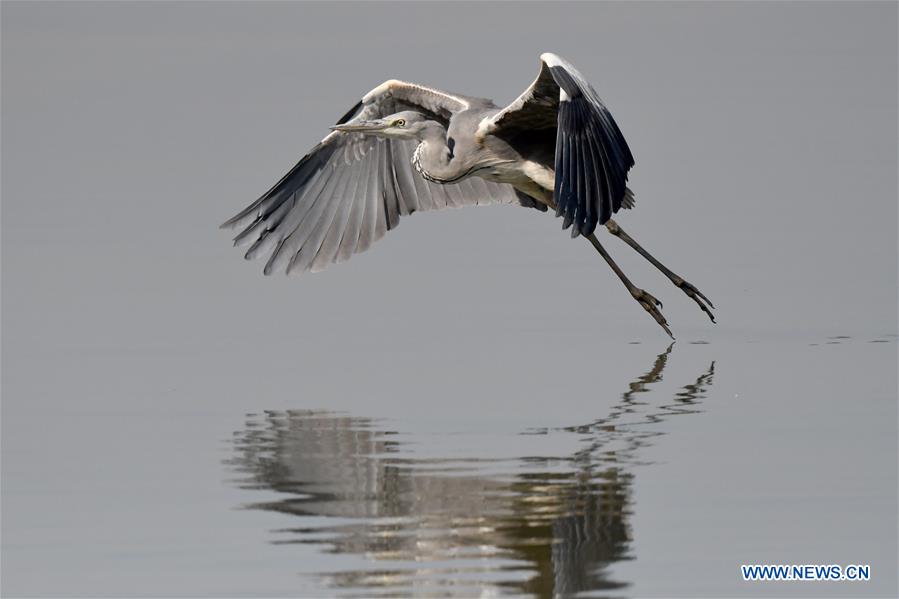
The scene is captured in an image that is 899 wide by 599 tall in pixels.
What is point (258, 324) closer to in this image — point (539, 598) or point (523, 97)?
point (523, 97)

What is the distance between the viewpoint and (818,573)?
641 cm

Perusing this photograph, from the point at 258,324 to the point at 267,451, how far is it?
4157mm

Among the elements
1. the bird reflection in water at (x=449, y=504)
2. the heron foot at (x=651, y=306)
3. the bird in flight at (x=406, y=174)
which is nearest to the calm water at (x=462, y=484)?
the bird reflection in water at (x=449, y=504)

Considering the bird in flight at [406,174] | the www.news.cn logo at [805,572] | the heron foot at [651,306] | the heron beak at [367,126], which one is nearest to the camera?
the www.news.cn logo at [805,572]

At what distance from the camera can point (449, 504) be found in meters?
7.37

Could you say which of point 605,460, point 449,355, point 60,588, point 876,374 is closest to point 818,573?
point 605,460

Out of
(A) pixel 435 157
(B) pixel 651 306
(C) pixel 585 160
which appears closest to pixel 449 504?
(C) pixel 585 160

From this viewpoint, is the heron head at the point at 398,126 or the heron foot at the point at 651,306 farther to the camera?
the heron head at the point at 398,126

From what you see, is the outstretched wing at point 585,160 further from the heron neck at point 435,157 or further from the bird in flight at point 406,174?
the heron neck at point 435,157

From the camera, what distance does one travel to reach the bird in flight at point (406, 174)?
39.8 ft

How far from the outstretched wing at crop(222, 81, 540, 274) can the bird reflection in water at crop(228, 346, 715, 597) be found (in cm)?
380

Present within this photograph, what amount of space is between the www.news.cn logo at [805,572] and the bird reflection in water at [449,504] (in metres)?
0.49

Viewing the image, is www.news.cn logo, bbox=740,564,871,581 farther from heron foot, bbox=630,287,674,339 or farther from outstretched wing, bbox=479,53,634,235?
heron foot, bbox=630,287,674,339

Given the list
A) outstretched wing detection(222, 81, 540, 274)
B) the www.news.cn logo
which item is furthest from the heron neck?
the www.news.cn logo
